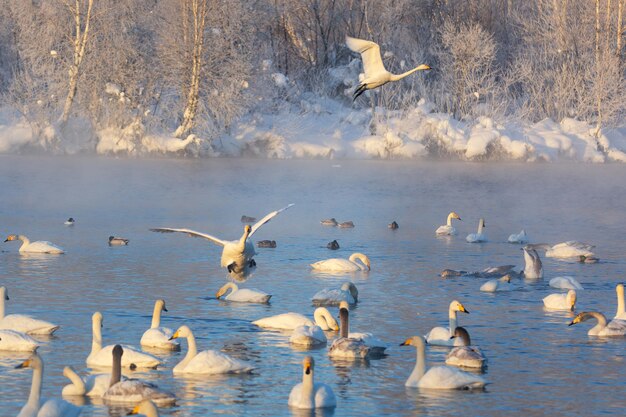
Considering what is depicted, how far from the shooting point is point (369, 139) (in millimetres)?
54688

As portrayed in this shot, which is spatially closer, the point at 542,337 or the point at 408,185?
the point at 542,337

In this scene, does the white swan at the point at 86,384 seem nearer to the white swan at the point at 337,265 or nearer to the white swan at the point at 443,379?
the white swan at the point at 443,379

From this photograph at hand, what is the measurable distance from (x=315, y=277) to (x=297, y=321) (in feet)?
17.1

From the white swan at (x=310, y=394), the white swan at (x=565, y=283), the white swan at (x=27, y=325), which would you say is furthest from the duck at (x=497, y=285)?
the white swan at (x=310, y=394)

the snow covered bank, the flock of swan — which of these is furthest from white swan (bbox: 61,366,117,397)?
the snow covered bank

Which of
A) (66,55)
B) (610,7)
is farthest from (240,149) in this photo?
(610,7)

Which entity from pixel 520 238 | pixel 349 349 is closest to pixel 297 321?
pixel 349 349

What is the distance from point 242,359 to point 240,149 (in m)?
40.7

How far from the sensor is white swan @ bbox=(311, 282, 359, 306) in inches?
705

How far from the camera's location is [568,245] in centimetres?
Result: 2420

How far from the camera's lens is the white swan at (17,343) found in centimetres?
1421

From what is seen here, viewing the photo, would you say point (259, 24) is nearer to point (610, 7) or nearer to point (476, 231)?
point (610, 7)

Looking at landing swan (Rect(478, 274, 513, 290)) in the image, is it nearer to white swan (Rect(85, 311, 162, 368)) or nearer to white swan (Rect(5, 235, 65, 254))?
white swan (Rect(85, 311, 162, 368))

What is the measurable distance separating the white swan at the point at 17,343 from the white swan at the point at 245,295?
4403 mm
